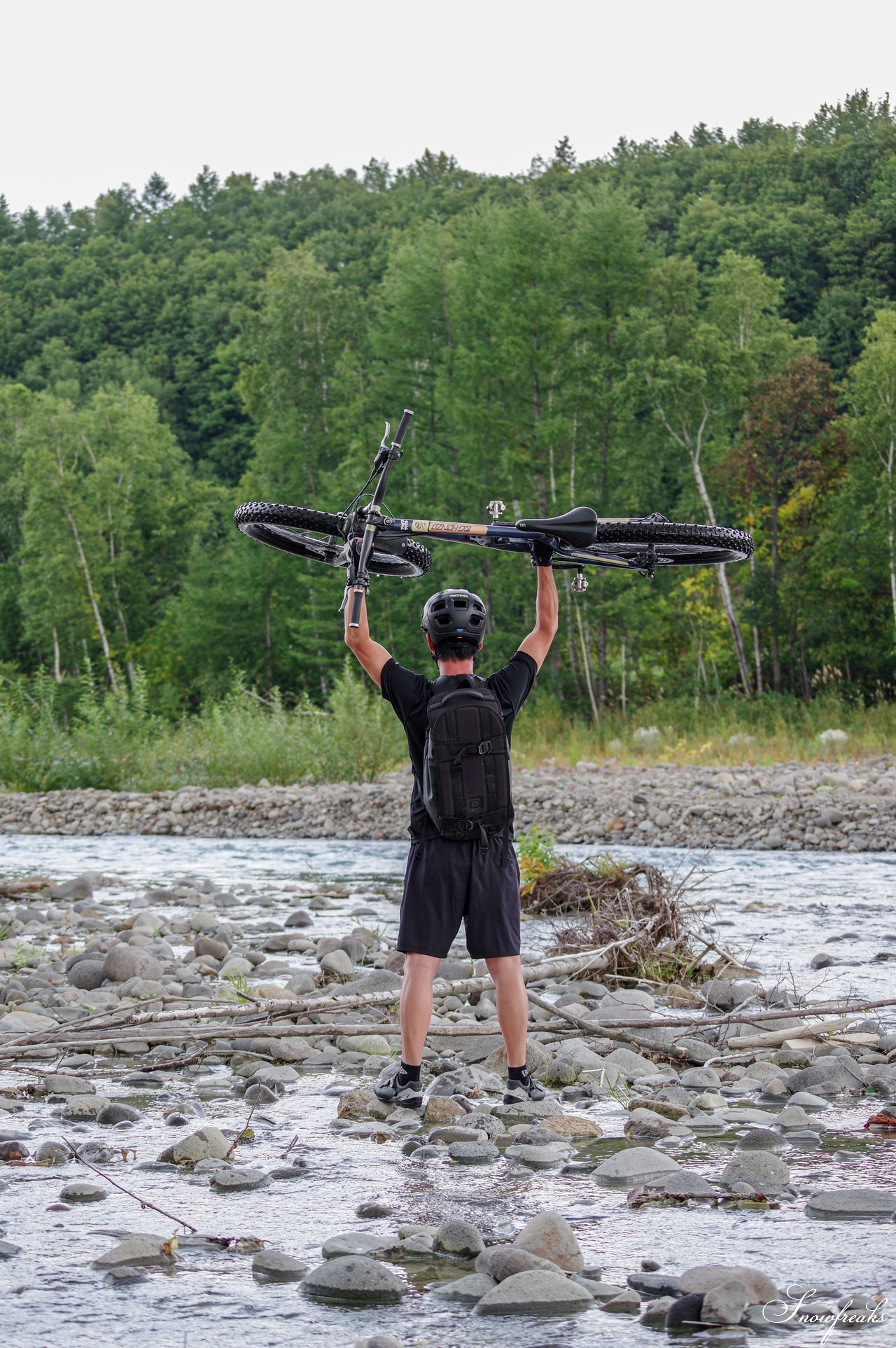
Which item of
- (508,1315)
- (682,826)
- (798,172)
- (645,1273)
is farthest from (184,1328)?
(798,172)

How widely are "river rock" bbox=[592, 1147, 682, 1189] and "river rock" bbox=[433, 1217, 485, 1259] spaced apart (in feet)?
2.31

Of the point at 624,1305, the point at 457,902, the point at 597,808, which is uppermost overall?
the point at 457,902

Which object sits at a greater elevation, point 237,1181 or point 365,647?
point 365,647

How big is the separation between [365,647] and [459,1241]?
2.11 meters

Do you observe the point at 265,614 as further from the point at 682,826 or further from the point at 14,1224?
the point at 14,1224

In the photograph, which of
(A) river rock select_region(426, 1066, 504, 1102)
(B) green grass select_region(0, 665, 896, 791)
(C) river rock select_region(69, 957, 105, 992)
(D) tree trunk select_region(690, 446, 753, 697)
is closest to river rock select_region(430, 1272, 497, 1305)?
(A) river rock select_region(426, 1066, 504, 1102)

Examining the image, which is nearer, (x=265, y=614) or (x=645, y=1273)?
(x=645, y=1273)

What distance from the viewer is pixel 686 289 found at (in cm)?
3731

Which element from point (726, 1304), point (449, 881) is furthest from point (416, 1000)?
point (726, 1304)

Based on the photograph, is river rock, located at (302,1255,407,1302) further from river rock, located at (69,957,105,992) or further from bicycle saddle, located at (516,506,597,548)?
river rock, located at (69,957,105,992)

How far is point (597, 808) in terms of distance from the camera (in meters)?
18.2

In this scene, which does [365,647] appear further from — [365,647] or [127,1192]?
[127,1192]

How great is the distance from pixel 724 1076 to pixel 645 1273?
2.27 metres

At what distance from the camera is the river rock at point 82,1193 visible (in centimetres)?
382
